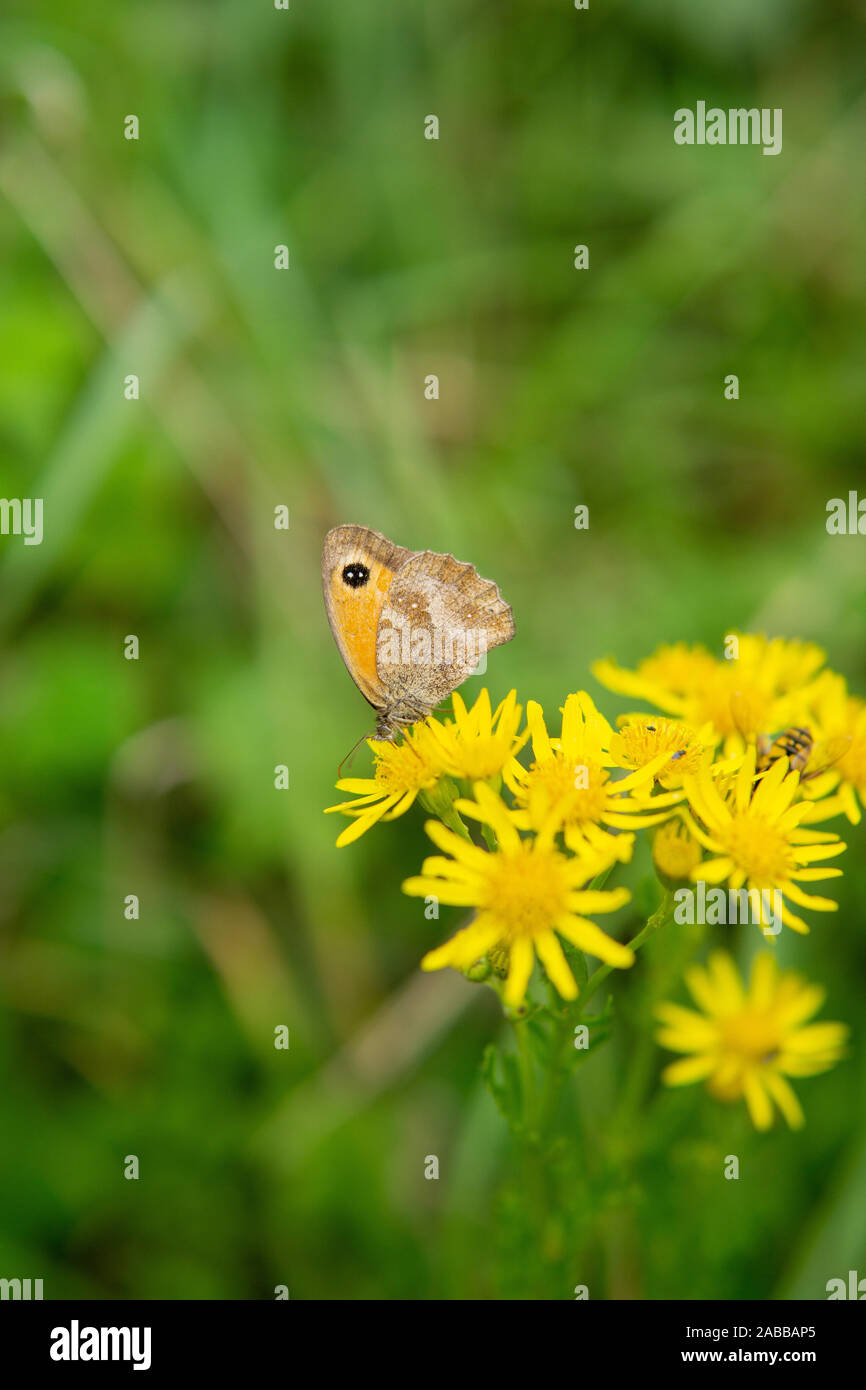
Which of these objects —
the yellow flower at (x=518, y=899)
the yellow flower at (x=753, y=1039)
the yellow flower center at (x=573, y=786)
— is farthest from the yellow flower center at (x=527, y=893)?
the yellow flower at (x=753, y=1039)

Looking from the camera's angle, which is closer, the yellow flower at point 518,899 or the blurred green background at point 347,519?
the yellow flower at point 518,899

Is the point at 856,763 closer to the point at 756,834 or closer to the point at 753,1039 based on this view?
the point at 756,834

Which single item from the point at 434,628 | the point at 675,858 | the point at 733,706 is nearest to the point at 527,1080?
the point at 675,858

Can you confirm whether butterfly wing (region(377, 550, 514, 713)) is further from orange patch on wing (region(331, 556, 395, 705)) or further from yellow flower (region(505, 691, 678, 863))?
yellow flower (region(505, 691, 678, 863))

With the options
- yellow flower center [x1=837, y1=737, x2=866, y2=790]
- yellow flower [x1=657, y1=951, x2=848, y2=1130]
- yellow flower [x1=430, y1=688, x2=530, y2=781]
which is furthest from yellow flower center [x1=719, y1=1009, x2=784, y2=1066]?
yellow flower [x1=430, y1=688, x2=530, y2=781]

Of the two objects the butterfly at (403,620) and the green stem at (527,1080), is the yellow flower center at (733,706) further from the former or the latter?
the green stem at (527,1080)
